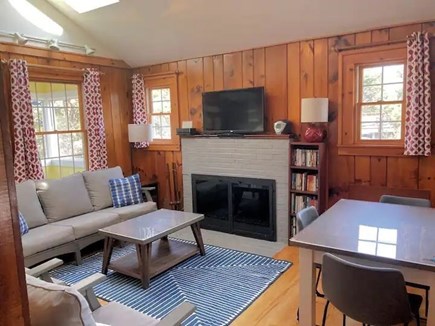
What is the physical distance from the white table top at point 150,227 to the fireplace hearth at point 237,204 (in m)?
1.00

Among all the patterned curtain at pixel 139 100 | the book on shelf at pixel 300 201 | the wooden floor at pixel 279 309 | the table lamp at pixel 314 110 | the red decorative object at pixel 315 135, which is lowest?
the wooden floor at pixel 279 309

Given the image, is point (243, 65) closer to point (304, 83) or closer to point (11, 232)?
point (304, 83)

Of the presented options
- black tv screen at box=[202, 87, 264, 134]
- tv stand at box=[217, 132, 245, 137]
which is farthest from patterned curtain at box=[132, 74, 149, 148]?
tv stand at box=[217, 132, 245, 137]

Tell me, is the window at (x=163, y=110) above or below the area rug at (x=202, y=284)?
above

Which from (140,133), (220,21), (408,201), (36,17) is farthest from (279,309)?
(36,17)

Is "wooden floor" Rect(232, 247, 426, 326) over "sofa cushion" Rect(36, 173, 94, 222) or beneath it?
beneath

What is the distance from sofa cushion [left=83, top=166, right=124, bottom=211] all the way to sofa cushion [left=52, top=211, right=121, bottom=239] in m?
0.27

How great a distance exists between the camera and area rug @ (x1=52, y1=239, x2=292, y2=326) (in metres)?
2.72

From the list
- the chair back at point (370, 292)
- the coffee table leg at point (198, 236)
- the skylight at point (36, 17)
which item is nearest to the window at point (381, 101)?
the coffee table leg at point (198, 236)

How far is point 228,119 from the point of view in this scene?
15.1 feet

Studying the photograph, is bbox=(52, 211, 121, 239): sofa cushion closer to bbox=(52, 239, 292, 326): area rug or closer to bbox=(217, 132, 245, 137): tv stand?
bbox=(52, 239, 292, 326): area rug

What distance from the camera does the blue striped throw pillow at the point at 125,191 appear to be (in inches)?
175

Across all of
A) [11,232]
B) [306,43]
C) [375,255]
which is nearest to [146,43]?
[306,43]

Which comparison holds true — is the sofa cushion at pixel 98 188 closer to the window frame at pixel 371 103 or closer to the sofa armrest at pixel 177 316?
the sofa armrest at pixel 177 316
